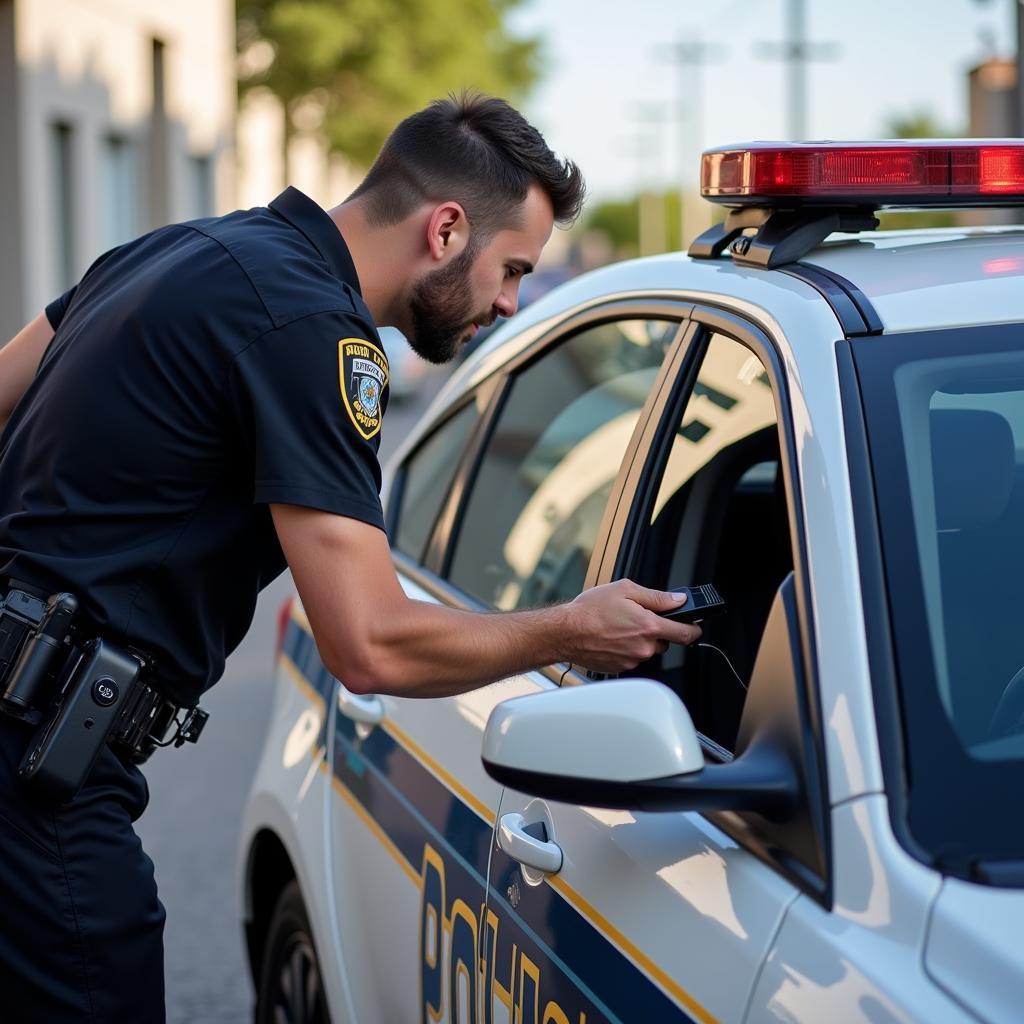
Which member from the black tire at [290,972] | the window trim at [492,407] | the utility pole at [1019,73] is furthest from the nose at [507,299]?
the utility pole at [1019,73]

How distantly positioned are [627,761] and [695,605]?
0.47 meters

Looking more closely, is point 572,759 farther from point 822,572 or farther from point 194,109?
point 194,109

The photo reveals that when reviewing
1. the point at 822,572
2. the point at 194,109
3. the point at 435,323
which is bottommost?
the point at 822,572

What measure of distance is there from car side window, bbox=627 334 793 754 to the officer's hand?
0.21 m

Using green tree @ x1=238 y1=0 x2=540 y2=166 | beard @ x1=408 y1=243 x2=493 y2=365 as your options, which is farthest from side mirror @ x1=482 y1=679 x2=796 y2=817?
green tree @ x1=238 y1=0 x2=540 y2=166

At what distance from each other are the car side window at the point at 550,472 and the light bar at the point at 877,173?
568 mm

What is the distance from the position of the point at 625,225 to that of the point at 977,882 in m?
129

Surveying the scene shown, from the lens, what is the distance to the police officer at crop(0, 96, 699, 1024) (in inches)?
75.7

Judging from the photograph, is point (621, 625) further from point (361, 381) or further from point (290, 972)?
point (290, 972)

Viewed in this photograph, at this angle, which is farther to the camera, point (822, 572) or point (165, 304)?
point (165, 304)

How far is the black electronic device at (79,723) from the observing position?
1.99 m

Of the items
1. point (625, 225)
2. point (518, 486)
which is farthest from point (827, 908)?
point (625, 225)

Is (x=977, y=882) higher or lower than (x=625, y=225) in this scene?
lower

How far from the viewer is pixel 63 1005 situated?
2.05 metres
